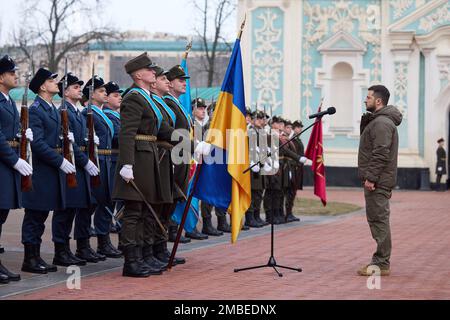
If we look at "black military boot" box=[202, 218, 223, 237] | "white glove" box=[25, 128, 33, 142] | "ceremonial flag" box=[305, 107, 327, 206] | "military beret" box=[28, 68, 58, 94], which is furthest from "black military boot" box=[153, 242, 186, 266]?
"ceremonial flag" box=[305, 107, 327, 206]

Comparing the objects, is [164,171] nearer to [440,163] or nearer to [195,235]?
[195,235]

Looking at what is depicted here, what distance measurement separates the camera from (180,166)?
11070mm

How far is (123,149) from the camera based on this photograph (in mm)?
9680

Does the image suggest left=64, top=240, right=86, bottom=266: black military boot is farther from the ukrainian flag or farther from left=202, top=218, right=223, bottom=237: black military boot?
left=202, top=218, right=223, bottom=237: black military boot

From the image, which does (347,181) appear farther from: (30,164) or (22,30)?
(30,164)

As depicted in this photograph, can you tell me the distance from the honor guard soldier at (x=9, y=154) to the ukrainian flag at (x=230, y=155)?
6.68 ft

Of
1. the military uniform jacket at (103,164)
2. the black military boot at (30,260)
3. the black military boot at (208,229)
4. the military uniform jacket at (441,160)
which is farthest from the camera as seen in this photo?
the military uniform jacket at (441,160)

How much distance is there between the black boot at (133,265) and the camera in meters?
9.77

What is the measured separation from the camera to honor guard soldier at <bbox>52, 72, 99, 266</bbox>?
1070 cm

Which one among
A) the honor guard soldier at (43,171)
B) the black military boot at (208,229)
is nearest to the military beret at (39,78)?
the honor guard soldier at (43,171)

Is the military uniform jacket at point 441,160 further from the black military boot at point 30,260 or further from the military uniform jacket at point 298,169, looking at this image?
the black military boot at point 30,260

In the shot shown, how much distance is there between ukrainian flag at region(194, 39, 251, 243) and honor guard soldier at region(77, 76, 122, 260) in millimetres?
1723
